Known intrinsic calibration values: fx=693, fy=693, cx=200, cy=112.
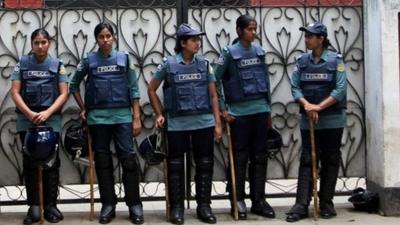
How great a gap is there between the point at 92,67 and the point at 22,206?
202cm

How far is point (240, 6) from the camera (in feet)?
25.1

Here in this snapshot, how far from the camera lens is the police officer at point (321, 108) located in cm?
694

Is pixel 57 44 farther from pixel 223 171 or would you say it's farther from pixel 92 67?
pixel 223 171

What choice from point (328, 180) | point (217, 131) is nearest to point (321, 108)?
point (328, 180)

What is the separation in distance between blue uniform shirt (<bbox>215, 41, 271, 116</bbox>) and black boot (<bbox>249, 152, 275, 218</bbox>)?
18.4 inches

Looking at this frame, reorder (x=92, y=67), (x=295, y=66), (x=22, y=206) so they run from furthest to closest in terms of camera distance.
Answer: (x=22, y=206), (x=295, y=66), (x=92, y=67)

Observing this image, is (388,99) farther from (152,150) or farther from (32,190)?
(32,190)

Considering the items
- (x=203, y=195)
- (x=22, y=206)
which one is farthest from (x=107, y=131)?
(x=22, y=206)

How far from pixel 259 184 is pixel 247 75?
Answer: 1131mm

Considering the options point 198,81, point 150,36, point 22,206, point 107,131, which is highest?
point 150,36

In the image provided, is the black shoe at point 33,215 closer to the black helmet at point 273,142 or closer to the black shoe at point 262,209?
the black shoe at point 262,209

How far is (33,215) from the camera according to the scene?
270 inches

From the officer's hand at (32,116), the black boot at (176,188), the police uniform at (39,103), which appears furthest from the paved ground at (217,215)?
the officer's hand at (32,116)

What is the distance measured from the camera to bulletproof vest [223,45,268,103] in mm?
6992
